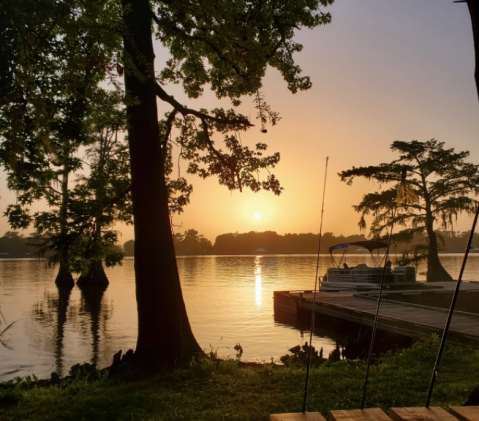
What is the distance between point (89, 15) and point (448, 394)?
25.0ft

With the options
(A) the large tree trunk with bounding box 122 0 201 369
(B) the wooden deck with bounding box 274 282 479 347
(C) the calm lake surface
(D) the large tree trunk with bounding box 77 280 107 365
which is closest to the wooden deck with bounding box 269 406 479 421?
(A) the large tree trunk with bounding box 122 0 201 369

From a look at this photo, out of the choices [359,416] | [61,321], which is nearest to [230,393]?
[359,416]

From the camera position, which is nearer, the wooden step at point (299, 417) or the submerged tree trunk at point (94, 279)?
the wooden step at point (299, 417)

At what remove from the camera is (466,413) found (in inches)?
117

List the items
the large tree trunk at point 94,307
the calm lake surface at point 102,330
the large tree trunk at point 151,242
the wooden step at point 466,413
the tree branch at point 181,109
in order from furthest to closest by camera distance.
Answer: the large tree trunk at point 94,307, the calm lake surface at point 102,330, the tree branch at point 181,109, the large tree trunk at point 151,242, the wooden step at point 466,413

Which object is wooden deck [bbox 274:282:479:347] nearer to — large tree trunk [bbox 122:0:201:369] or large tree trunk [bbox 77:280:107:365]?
large tree trunk [bbox 122:0:201:369]

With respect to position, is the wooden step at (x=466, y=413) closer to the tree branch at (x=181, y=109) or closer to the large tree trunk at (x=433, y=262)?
the tree branch at (x=181, y=109)

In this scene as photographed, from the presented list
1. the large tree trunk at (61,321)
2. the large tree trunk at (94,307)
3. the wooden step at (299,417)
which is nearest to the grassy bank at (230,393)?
the wooden step at (299,417)

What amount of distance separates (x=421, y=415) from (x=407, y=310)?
16.0 m

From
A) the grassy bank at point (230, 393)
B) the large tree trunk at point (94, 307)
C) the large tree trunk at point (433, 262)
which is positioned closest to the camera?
the grassy bank at point (230, 393)

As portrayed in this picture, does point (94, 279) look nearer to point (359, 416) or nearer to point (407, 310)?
point (407, 310)

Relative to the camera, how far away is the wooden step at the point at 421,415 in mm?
2918

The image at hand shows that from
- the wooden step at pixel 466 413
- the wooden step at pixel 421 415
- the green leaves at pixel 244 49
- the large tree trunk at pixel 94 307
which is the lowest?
the large tree trunk at pixel 94 307

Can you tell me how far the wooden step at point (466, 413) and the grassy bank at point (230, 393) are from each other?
3.50 metres
